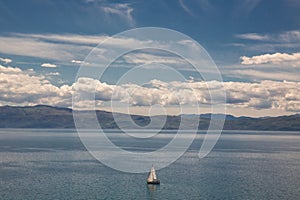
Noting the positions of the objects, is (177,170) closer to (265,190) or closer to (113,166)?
(113,166)

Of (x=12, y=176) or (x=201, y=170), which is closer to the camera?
(x=12, y=176)

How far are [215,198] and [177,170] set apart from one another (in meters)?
62.6

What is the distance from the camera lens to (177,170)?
17800 cm

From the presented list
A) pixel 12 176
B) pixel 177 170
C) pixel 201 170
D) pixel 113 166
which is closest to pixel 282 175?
pixel 201 170

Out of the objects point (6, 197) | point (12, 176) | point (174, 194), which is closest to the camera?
point (6, 197)

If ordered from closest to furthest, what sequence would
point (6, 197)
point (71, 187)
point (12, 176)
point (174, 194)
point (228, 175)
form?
1. point (6, 197)
2. point (174, 194)
3. point (71, 187)
4. point (12, 176)
5. point (228, 175)

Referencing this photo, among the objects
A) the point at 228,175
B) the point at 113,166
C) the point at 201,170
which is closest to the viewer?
the point at 228,175

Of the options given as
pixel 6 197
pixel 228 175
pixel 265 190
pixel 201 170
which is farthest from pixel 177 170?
pixel 6 197

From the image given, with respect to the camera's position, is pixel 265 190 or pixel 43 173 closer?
pixel 265 190

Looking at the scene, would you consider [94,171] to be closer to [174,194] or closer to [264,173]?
[174,194]

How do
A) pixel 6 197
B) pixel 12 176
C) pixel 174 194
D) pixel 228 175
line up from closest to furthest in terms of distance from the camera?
pixel 6 197 → pixel 174 194 → pixel 12 176 → pixel 228 175

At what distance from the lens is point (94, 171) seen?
171 meters

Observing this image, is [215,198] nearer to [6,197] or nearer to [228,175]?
[228,175]

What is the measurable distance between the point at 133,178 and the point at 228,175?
42.6 meters
